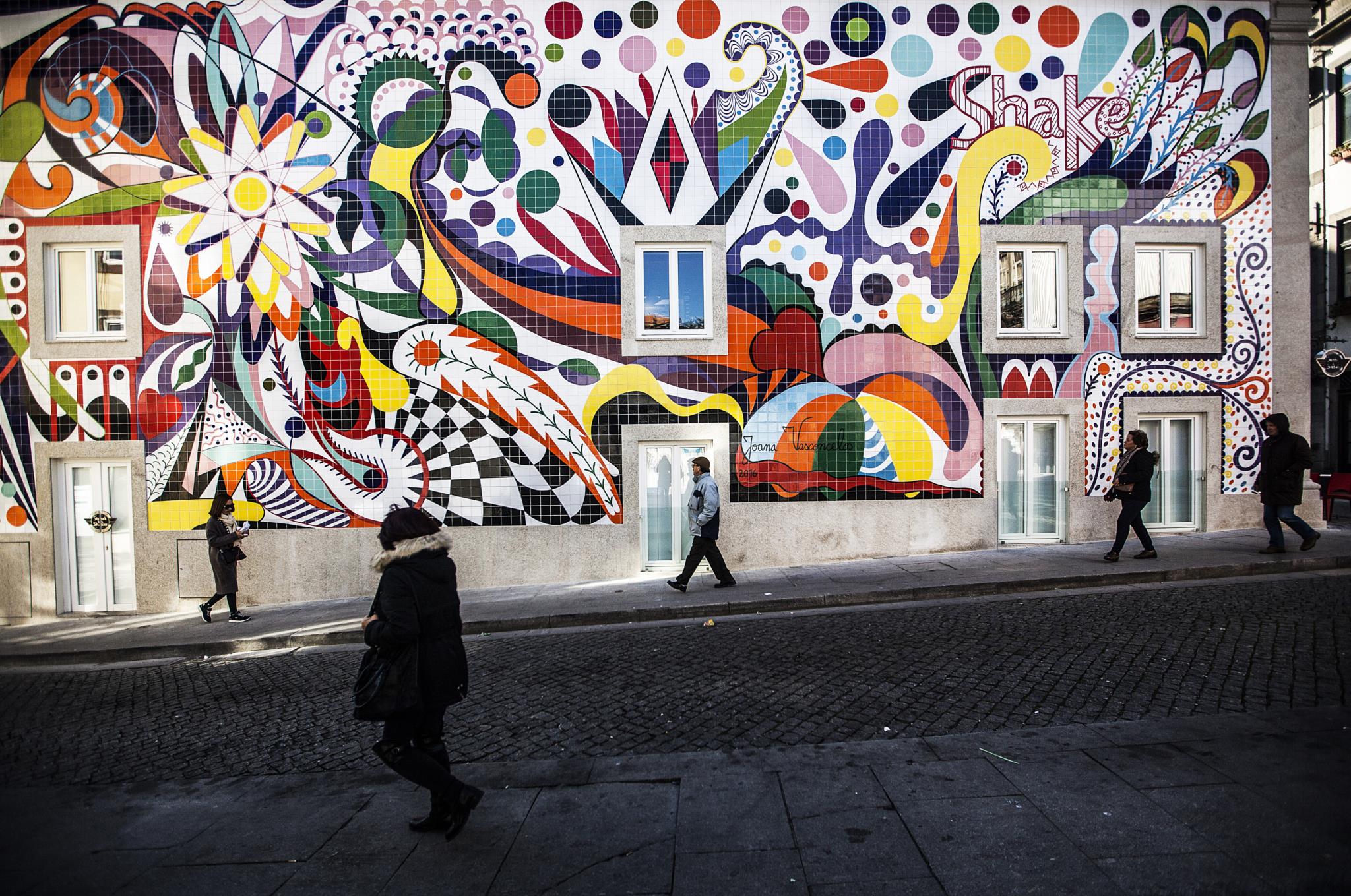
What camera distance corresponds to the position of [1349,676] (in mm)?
5094

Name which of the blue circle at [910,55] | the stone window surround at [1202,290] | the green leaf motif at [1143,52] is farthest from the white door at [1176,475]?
the blue circle at [910,55]

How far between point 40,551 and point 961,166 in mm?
15265

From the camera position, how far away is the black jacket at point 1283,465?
952cm

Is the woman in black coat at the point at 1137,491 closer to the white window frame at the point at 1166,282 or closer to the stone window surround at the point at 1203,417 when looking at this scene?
the stone window surround at the point at 1203,417

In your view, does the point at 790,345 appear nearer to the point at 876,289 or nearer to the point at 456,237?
the point at 876,289

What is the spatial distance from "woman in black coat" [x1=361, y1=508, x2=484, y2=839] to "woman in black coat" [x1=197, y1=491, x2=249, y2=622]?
7.50 meters

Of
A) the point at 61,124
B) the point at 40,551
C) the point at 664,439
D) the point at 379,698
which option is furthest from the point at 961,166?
the point at 40,551

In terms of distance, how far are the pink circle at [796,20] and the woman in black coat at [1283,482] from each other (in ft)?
28.6

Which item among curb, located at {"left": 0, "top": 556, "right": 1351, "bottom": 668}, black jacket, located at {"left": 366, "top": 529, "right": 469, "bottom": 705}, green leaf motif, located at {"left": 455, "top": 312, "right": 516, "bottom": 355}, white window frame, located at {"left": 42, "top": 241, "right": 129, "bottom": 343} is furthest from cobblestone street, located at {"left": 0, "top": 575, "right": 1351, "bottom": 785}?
white window frame, located at {"left": 42, "top": 241, "right": 129, "bottom": 343}

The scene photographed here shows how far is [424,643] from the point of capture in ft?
11.9

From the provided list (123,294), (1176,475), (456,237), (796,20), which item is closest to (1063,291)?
(1176,475)

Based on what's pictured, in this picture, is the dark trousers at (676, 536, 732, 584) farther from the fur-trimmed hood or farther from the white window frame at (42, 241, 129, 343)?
the white window frame at (42, 241, 129, 343)

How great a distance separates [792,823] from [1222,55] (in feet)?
45.5

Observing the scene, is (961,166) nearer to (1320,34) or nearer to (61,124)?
(61,124)
